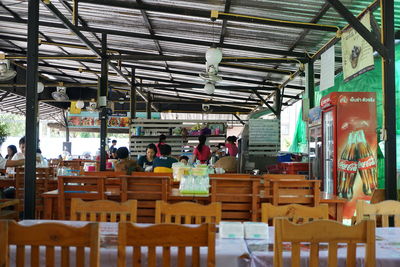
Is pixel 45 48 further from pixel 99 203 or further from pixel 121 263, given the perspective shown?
pixel 121 263

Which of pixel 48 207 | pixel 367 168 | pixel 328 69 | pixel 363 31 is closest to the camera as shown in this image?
pixel 48 207

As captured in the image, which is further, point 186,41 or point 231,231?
point 186,41

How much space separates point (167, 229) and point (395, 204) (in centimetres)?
234

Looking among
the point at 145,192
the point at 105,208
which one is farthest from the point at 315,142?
the point at 105,208

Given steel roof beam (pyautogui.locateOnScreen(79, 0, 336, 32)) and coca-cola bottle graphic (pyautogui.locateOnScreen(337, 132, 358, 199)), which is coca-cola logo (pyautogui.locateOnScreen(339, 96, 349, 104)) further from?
steel roof beam (pyautogui.locateOnScreen(79, 0, 336, 32))

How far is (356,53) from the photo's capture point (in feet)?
20.4

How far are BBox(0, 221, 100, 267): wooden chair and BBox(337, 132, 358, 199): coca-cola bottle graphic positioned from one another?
5.66 m

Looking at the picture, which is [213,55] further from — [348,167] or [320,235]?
[320,235]

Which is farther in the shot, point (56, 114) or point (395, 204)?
point (56, 114)

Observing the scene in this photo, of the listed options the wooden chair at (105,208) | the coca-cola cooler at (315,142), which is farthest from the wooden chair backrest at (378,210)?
the coca-cola cooler at (315,142)

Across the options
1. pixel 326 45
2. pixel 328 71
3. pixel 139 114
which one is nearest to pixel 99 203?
pixel 328 71

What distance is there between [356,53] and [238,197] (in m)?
3.00

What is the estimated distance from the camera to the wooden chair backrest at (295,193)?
4.77 metres

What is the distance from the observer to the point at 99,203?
3.43 metres
